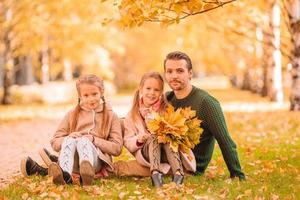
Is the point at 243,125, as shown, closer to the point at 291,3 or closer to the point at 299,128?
the point at 299,128

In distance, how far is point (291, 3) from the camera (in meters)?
16.2

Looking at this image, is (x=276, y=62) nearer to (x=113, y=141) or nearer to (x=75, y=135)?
(x=113, y=141)

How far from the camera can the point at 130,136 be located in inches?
270

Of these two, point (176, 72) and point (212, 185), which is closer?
point (212, 185)

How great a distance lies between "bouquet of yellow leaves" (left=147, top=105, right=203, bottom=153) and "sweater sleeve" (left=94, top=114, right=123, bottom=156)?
65 centimetres

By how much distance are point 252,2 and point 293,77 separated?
302cm

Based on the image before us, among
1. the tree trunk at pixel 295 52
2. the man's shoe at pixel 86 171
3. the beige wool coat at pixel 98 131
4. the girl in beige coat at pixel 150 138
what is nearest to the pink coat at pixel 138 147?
the girl in beige coat at pixel 150 138

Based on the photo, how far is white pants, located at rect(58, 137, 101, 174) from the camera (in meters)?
6.51

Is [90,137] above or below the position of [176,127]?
below

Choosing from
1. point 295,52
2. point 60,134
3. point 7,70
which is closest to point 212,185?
point 60,134

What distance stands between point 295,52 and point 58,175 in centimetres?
1143

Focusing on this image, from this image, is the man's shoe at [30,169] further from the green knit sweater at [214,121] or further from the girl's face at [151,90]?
the green knit sweater at [214,121]

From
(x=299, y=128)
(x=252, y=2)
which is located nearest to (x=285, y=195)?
(x=299, y=128)

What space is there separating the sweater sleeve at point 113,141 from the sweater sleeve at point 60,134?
45 cm
